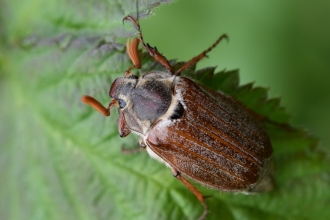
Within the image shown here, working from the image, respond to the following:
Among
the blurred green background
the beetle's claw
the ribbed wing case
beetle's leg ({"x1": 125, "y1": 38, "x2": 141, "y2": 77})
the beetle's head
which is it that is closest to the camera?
the beetle's claw

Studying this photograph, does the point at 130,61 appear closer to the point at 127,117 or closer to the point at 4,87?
the point at 127,117

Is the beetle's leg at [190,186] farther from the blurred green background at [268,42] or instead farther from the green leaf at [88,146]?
the blurred green background at [268,42]

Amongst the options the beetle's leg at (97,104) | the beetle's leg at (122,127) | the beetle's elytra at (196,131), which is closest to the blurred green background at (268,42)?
the beetle's elytra at (196,131)

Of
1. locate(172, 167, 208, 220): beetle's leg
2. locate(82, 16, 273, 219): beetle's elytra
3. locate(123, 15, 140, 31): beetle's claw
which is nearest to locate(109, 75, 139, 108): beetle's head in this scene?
locate(82, 16, 273, 219): beetle's elytra

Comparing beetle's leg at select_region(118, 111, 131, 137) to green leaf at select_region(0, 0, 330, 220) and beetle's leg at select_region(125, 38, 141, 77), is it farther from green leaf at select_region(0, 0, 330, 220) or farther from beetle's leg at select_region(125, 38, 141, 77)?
beetle's leg at select_region(125, 38, 141, 77)

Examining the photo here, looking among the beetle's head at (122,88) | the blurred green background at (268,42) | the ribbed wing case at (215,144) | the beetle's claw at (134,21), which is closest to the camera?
the beetle's claw at (134,21)

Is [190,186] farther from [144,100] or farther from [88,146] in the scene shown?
[88,146]
